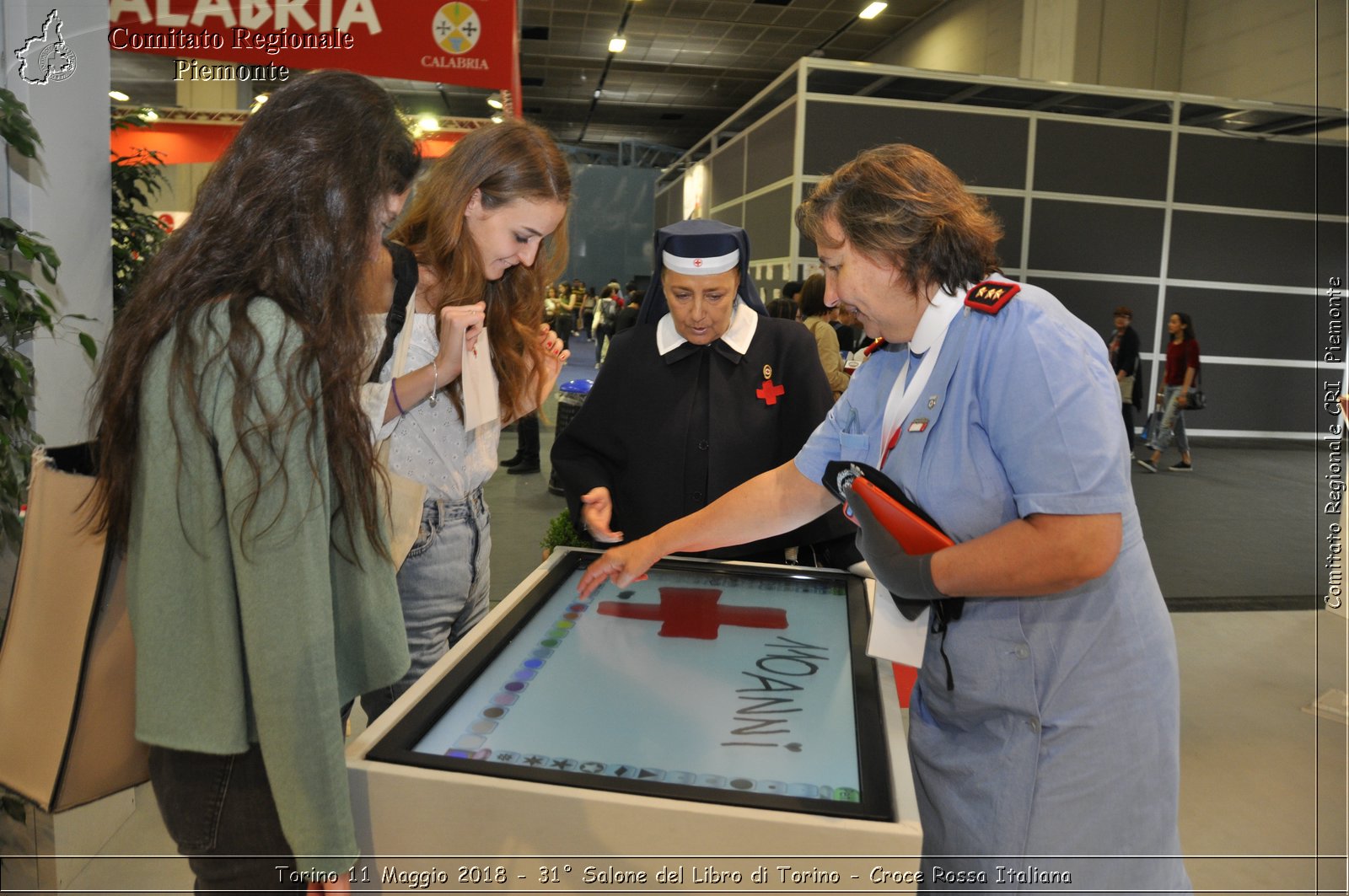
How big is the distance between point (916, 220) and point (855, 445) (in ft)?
1.23

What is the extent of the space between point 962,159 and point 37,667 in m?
9.25

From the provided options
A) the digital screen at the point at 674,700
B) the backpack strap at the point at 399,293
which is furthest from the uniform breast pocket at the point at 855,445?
the backpack strap at the point at 399,293

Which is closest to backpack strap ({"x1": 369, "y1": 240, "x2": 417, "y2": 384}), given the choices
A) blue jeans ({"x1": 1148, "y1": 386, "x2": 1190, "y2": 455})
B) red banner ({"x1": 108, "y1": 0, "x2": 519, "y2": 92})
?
red banner ({"x1": 108, "y1": 0, "x2": 519, "y2": 92})

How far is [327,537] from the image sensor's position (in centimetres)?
93

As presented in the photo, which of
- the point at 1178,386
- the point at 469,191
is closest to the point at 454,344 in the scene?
the point at 469,191

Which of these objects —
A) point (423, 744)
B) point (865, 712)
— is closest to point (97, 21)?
point (423, 744)

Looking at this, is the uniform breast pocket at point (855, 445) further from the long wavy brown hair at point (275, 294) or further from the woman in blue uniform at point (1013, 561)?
the long wavy brown hair at point (275, 294)

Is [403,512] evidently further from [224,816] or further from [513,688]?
[224,816]

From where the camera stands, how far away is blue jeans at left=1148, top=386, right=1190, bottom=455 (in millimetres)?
8367

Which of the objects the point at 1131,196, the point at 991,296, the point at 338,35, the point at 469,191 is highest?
the point at 1131,196

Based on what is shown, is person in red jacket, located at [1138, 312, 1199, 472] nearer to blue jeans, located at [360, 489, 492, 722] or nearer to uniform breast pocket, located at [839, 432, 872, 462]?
uniform breast pocket, located at [839, 432, 872, 462]

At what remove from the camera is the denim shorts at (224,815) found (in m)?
0.95

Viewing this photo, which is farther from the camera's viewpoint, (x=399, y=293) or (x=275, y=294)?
(x=399, y=293)

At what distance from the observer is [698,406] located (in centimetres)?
207
